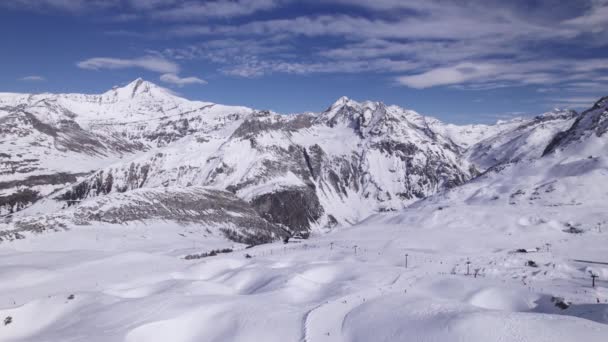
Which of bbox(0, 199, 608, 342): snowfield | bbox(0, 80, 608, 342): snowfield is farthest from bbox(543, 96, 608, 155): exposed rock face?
bbox(0, 199, 608, 342): snowfield

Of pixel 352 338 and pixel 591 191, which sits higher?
pixel 591 191

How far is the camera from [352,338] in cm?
2620

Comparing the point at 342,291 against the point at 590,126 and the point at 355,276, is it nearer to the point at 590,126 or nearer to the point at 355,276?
the point at 355,276

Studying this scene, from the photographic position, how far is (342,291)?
3828cm

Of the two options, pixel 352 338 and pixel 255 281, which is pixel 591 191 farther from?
pixel 352 338

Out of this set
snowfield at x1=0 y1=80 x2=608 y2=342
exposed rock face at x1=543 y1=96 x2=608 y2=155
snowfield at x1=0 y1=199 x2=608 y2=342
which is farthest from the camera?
exposed rock face at x1=543 y1=96 x2=608 y2=155

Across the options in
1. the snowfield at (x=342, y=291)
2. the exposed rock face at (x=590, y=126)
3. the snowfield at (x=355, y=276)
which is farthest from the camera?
the exposed rock face at (x=590, y=126)

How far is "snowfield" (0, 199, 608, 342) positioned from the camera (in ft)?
84.4

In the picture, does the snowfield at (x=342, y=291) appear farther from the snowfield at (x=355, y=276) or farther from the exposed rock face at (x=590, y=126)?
the exposed rock face at (x=590, y=126)

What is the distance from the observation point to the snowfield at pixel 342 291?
84.4 ft

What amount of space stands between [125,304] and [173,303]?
4.02 metres

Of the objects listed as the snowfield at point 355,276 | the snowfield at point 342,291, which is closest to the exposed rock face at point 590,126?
the snowfield at point 355,276

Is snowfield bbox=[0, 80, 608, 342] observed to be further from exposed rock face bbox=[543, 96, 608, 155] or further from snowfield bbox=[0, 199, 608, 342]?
exposed rock face bbox=[543, 96, 608, 155]

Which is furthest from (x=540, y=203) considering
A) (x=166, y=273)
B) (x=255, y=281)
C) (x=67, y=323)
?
(x=67, y=323)
